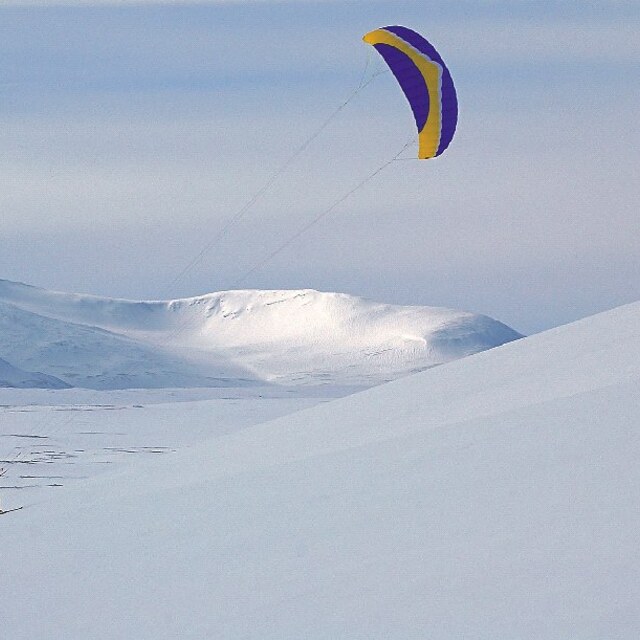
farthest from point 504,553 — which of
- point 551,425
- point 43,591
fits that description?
point 43,591

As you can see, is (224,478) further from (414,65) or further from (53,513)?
(414,65)

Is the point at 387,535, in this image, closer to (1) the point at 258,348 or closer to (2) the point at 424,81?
(2) the point at 424,81

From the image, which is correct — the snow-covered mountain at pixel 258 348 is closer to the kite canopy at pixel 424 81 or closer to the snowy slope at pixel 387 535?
the kite canopy at pixel 424 81

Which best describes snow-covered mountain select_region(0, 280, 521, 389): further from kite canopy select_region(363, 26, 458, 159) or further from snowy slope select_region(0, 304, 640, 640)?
snowy slope select_region(0, 304, 640, 640)

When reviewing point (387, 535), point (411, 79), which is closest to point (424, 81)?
point (411, 79)

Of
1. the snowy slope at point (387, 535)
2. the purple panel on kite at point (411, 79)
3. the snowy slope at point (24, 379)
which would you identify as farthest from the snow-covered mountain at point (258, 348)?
the snowy slope at point (387, 535)

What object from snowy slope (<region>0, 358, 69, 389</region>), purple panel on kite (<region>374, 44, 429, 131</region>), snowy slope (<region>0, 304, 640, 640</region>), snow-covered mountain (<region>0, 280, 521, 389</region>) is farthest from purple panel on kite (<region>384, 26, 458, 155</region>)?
snow-covered mountain (<region>0, 280, 521, 389</region>)
